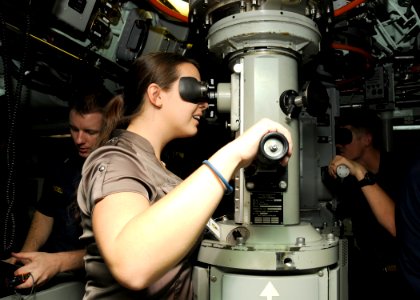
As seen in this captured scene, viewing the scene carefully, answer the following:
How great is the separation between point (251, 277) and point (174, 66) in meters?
0.80

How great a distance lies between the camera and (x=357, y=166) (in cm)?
191

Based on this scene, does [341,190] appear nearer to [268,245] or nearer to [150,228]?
[268,245]

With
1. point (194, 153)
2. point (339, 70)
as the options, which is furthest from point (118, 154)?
point (339, 70)

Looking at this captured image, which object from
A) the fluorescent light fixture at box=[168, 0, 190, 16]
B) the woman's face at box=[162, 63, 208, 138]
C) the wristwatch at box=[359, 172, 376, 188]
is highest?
the fluorescent light fixture at box=[168, 0, 190, 16]

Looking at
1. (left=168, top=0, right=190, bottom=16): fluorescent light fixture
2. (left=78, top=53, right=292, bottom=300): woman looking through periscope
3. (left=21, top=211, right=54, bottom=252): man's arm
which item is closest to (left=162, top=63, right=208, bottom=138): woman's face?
(left=78, top=53, right=292, bottom=300): woman looking through periscope

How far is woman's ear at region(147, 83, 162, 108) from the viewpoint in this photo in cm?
125

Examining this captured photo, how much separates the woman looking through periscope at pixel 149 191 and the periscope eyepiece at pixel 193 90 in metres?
0.11

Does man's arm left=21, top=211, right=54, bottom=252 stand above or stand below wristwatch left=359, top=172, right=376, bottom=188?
below

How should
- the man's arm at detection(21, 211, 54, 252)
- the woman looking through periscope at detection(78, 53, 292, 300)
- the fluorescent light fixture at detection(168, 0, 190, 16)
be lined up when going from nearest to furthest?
1. the woman looking through periscope at detection(78, 53, 292, 300)
2. the fluorescent light fixture at detection(168, 0, 190, 16)
3. the man's arm at detection(21, 211, 54, 252)

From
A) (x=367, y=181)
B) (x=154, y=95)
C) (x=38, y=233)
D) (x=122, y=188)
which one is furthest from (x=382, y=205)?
(x=38, y=233)

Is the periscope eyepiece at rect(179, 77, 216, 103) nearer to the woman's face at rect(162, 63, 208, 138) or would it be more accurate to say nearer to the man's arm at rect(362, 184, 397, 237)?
the woman's face at rect(162, 63, 208, 138)

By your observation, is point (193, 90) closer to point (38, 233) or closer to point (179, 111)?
point (179, 111)

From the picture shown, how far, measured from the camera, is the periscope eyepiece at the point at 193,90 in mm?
1127

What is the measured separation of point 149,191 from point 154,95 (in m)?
0.42
